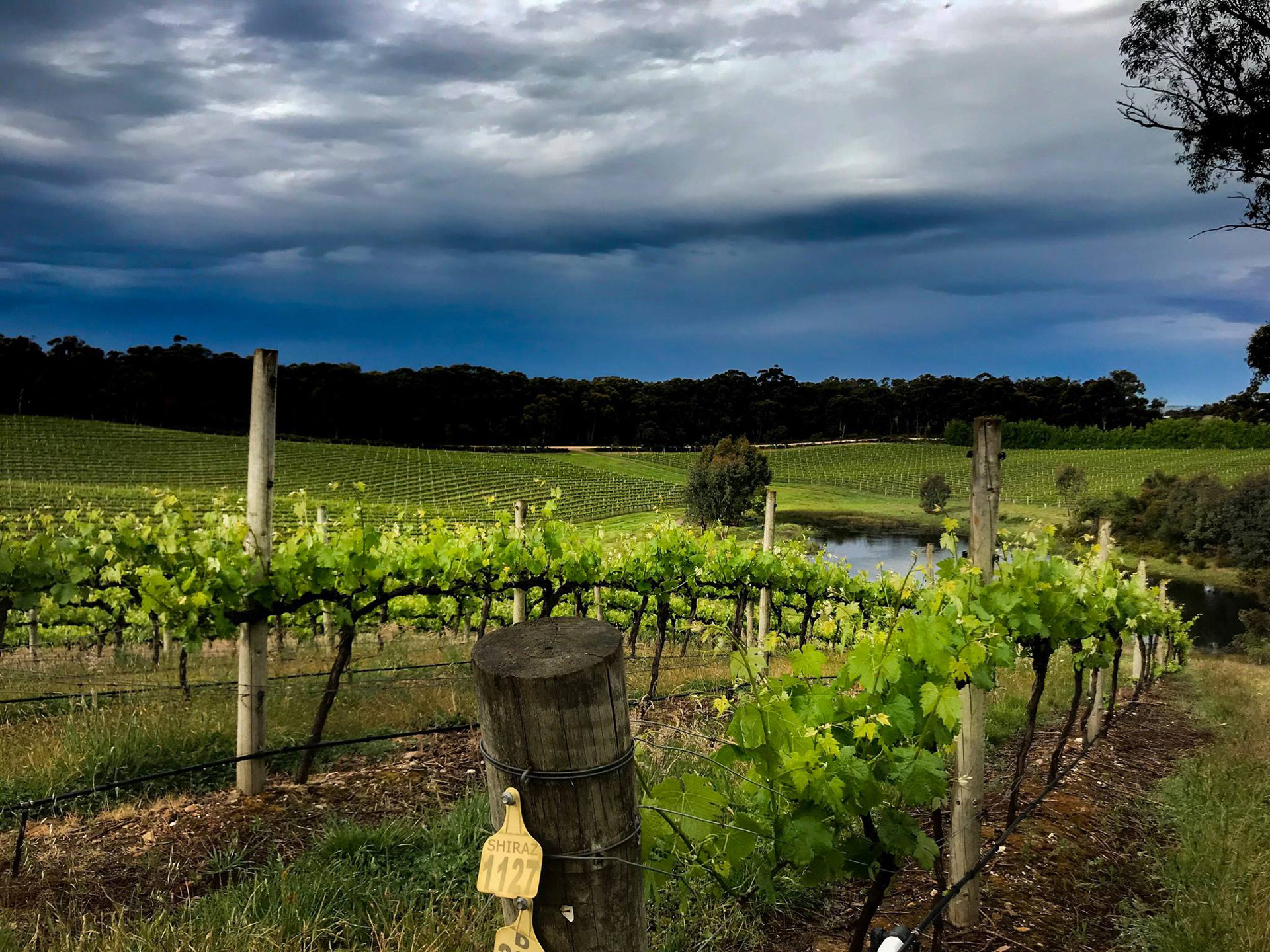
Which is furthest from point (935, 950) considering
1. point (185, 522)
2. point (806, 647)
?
point (185, 522)

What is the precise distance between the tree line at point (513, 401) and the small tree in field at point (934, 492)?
3414 cm

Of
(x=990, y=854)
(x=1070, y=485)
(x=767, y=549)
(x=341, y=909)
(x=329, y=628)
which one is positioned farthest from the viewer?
(x=1070, y=485)

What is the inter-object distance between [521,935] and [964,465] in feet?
294

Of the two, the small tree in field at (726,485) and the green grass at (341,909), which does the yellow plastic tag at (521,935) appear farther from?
the small tree in field at (726,485)

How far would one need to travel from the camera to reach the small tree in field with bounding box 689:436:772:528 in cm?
6375

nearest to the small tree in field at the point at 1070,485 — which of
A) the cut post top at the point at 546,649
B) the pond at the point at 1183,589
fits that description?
the pond at the point at 1183,589

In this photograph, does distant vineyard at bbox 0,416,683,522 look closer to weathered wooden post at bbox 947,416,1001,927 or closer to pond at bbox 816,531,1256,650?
pond at bbox 816,531,1256,650

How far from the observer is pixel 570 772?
1.46 m

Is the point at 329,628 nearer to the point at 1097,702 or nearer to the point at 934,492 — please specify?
the point at 1097,702

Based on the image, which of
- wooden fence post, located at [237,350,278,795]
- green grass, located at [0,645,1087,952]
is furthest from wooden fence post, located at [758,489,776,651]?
green grass, located at [0,645,1087,952]

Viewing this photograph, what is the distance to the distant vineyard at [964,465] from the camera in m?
72.2

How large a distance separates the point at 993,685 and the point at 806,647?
1054 mm

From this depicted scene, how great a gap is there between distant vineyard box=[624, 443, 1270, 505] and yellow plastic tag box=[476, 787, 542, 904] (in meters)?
71.9

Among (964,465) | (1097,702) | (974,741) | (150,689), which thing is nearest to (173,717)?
(150,689)
